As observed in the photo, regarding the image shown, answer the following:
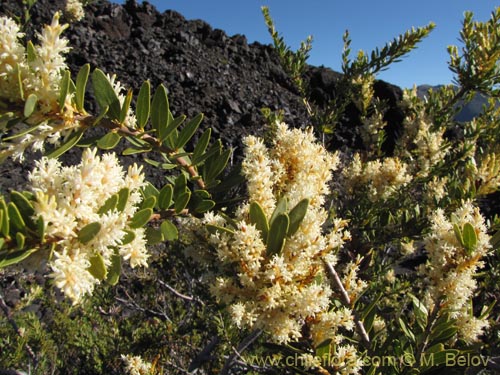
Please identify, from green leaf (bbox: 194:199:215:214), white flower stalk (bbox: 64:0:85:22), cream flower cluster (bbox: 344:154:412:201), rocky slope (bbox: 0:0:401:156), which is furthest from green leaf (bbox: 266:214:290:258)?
white flower stalk (bbox: 64:0:85:22)

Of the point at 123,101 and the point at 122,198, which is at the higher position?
the point at 123,101

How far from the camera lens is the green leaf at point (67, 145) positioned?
98cm

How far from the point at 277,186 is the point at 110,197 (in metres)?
0.69

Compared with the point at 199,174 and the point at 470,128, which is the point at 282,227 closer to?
the point at 199,174

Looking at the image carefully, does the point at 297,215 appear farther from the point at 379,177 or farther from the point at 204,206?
the point at 379,177

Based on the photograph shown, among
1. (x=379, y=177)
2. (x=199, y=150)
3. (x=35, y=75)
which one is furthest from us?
(x=379, y=177)

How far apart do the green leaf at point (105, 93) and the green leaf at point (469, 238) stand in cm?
129

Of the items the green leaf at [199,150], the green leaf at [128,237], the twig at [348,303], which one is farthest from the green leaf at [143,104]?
the twig at [348,303]

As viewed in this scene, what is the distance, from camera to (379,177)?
287 cm

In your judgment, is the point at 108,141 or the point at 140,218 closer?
the point at 140,218

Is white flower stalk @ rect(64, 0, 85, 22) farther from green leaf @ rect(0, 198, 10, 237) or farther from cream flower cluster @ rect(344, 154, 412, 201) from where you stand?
green leaf @ rect(0, 198, 10, 237)

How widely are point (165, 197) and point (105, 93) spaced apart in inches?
15.1

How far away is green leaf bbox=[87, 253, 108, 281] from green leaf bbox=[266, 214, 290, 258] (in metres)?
0.49

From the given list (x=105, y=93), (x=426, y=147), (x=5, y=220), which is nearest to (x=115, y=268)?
(x=5, y=220)
